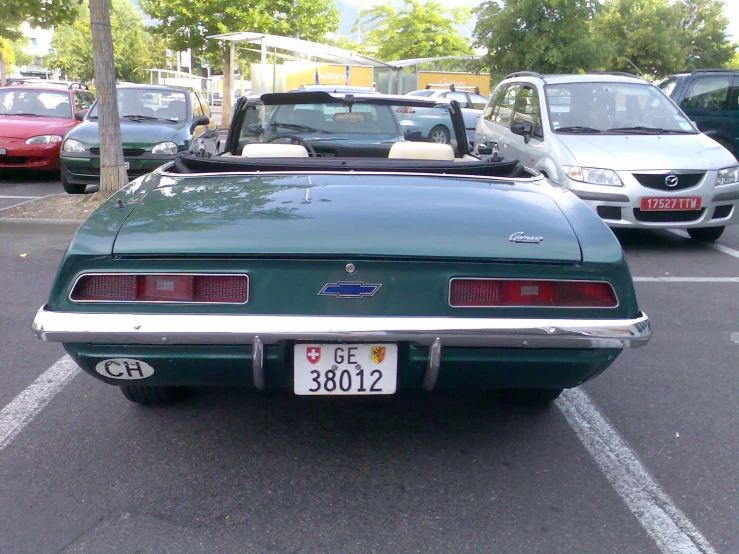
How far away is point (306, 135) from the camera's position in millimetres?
6035

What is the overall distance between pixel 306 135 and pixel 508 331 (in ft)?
12.0

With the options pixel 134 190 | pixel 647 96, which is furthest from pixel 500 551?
pixel 647 96

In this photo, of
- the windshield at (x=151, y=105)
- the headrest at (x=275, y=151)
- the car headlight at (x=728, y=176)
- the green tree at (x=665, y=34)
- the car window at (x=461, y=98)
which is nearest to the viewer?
the headrest at (x=275, y=151)

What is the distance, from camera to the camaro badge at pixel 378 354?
2.74 meters

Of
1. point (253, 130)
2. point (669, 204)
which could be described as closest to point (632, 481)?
point (253, 130)

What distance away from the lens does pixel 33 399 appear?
3805 mm

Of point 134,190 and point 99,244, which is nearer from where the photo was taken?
point 99,244

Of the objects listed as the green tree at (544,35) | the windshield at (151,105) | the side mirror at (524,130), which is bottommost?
the windshield at (151,105)

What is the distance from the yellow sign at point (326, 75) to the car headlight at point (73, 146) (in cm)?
1509

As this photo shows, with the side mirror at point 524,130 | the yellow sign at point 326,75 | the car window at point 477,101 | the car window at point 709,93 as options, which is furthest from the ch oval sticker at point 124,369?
the yellow sign at point 326,75

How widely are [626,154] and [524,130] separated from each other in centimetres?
130

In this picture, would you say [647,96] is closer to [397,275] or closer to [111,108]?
[111,108]

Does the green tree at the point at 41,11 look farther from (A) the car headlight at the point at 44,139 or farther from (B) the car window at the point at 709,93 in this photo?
(B) the car window at the point at 709,93

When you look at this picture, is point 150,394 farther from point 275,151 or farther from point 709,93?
point 709,93
